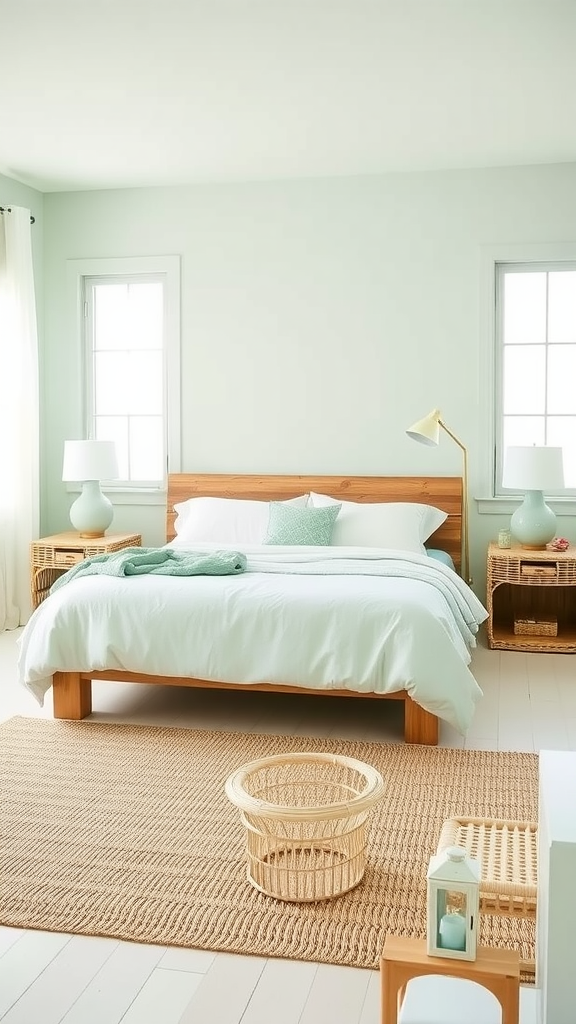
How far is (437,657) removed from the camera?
140 inches

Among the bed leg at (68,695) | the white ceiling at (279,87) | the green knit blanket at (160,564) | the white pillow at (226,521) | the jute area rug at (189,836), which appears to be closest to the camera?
the jute area rug at (189,836)

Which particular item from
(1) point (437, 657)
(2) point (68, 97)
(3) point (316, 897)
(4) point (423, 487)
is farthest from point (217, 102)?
(3) point (316, 897)

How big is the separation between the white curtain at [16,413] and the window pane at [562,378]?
3.17m

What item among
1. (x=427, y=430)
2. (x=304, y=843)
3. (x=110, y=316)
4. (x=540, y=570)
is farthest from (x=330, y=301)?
(x=304, y=843)

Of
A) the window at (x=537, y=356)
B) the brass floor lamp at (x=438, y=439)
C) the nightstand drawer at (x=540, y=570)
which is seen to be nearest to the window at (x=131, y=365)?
the brass floor lamp at (x=438, y=439)

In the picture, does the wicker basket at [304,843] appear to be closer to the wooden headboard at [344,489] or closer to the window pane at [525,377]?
the wooden headboard at [344,489]

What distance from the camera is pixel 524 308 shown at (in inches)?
224

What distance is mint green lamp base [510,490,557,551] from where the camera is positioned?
17.1 ft

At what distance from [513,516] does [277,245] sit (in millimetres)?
2211

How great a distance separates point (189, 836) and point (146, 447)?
3.81 meters

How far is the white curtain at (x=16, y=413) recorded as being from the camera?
571 cm

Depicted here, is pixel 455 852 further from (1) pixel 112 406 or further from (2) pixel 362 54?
(1) pixel 112 406

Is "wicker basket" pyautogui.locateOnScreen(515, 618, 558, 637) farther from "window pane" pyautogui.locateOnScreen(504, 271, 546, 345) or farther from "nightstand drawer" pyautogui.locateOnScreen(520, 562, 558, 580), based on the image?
"window pane" pyautogui.locateOnScreen(504, 271, 546, 345)

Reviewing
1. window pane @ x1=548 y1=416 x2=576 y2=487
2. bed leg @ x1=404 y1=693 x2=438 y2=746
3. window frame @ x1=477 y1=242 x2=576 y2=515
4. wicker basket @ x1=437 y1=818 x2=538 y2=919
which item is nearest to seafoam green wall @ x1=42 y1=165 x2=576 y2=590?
Result: window frame @ x1=477 y1=242 x2=576 y2=515
